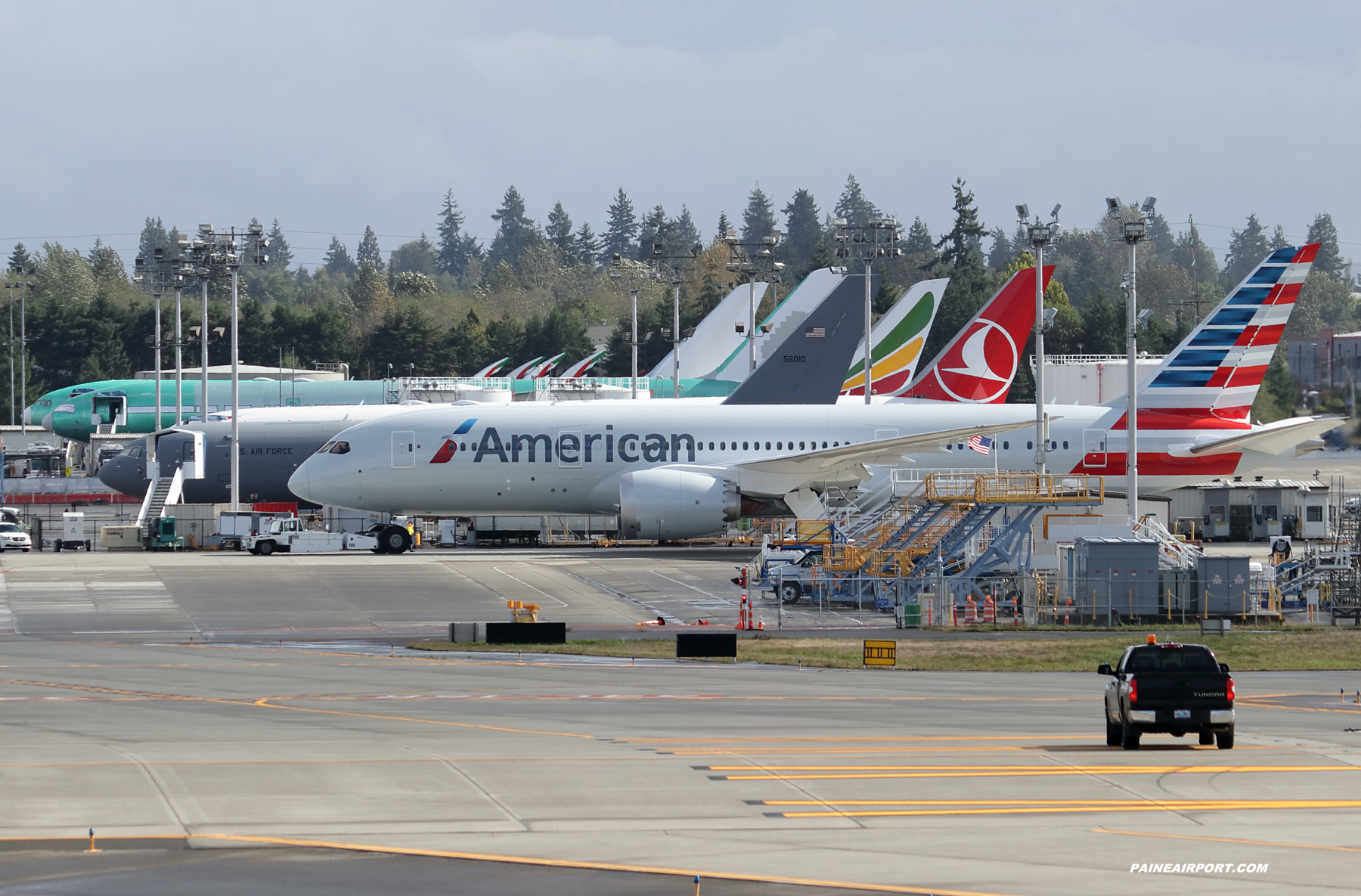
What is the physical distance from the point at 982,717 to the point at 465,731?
7.68m

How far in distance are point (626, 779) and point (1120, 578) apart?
2566 centimetres

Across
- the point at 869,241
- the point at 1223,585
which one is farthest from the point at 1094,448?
the point at 1223,585

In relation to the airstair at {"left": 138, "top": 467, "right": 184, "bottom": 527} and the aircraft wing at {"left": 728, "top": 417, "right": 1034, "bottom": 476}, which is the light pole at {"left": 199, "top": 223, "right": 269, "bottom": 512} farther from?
the aircraft wing at {"left": 728, "top": 417, "right": 1034, "bottom": 476}

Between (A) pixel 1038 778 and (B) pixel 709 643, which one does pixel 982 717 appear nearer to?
(A) pixel 1038 778

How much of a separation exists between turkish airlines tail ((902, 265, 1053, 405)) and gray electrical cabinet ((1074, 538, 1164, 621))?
3119 cm

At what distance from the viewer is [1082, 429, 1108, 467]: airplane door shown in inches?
2234

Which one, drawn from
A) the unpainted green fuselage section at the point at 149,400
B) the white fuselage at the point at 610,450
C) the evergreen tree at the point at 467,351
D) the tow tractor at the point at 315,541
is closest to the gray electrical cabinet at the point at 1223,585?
the white fuselage at the point at 610,450

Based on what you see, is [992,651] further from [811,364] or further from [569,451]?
[811,364]

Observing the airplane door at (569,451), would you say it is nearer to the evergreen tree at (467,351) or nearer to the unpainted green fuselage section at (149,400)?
the unpainted green fuselage section at (149,400)

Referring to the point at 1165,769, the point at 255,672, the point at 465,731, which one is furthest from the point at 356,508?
the point at 1165,769

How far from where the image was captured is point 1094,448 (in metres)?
56.8

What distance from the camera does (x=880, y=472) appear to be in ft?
186

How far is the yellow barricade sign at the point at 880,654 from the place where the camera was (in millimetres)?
31375

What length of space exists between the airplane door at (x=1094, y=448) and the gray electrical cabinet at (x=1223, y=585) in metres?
16.3
